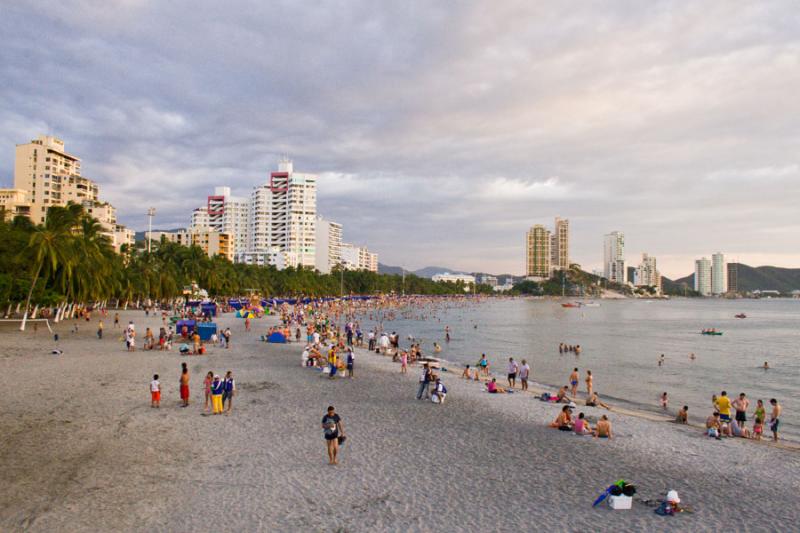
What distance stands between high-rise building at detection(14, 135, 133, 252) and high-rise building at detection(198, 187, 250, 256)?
73148 mm

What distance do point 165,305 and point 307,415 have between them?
219 feet

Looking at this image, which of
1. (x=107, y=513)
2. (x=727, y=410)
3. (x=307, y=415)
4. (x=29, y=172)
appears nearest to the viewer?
(x=107, y=513)

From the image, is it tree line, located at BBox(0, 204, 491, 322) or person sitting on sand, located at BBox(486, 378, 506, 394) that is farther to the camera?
tree line, located at BBox(0, 204, 491, 322)

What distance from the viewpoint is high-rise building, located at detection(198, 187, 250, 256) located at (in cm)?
18762

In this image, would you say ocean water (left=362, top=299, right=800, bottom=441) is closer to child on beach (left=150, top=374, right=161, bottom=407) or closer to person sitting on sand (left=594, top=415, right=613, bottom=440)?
person sitting on sand (left=594, top=415, right=613, bottom=440)

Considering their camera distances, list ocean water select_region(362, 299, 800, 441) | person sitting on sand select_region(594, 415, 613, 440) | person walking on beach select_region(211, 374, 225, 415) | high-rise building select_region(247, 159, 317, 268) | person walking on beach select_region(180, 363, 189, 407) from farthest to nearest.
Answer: high-rise building select_region(247, 159, 317, 268) → ocean water select_region(362, 299, 800, 441) → person walking on beach select_region(180, 363, 189, 407) → person walking on beach select_region(211, 374, 225, 415) → person sitting on sand select_region(594, 415, 613, 440)

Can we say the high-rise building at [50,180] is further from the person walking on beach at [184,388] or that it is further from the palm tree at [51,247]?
the person walking on beach at [184,388]

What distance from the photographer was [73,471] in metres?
11.3

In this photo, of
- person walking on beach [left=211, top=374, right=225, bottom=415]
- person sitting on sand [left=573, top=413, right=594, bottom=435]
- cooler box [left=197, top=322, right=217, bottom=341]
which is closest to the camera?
person sitting on sand [left=573, top=413, right=594, bottom=435]

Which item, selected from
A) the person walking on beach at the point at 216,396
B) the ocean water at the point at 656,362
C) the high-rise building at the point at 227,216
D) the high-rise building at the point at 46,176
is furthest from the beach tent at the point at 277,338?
the high-rise building at the point at 227,216

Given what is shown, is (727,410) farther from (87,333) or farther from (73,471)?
(87,333)

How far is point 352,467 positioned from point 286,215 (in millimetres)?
174487

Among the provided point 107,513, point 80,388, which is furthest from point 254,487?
point 80,388

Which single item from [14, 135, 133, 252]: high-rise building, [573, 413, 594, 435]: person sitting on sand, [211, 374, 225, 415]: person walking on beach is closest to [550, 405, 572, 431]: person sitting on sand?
[573, 413, 594, 435]: person sitting on sand
